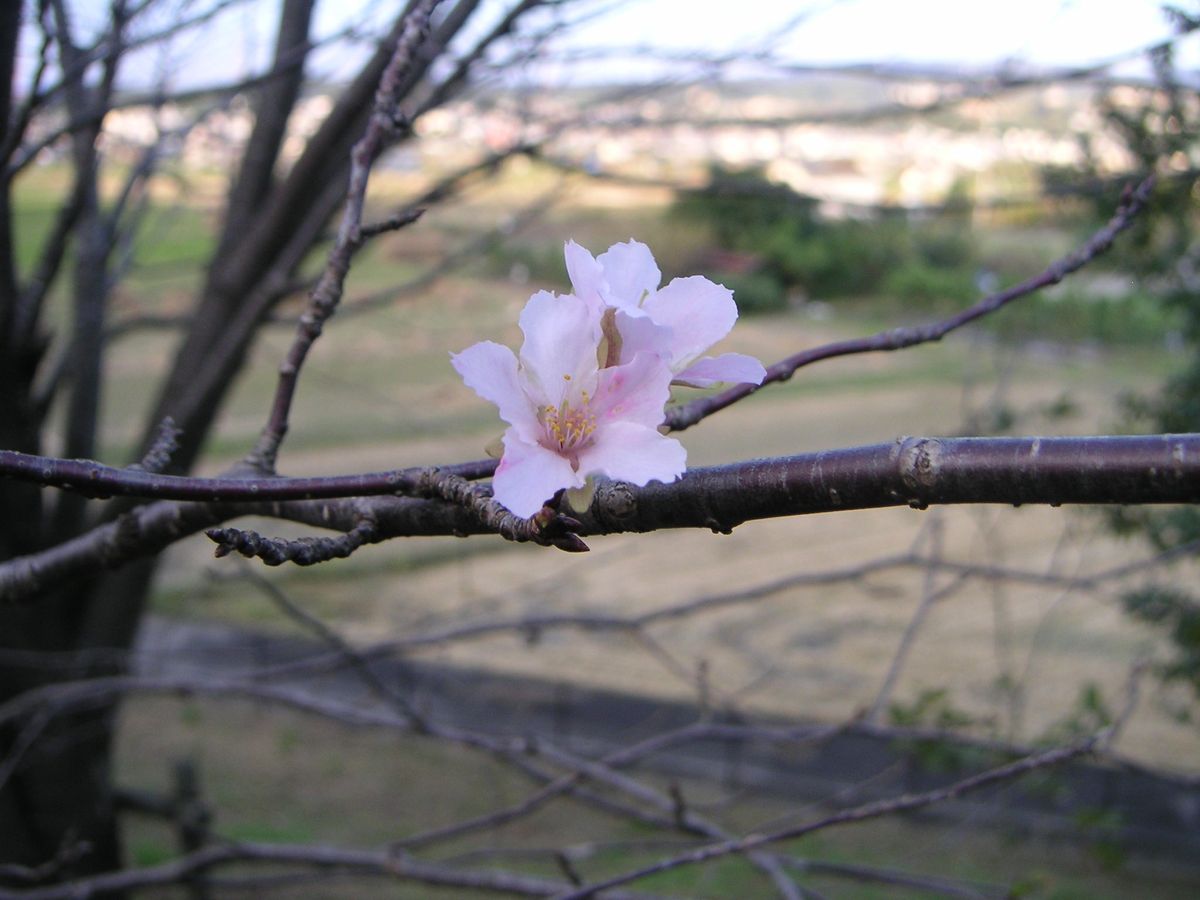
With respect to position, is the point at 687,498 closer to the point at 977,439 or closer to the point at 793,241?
the point at 977,439

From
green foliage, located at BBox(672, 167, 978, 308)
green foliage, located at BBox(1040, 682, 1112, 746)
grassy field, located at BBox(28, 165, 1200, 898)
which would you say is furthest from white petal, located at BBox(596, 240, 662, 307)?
green foliage, located at BBox(672, 167, 978, 308)

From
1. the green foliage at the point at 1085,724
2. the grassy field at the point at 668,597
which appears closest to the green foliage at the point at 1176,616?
the grassy field at the point at 668,597

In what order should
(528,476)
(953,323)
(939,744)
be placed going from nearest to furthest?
1. (528,476)
2. (953,323)
3. (939,744)

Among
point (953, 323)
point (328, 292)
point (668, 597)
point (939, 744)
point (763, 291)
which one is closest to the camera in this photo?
point (328, 292)

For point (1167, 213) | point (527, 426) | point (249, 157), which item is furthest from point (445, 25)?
point (1167, 213)

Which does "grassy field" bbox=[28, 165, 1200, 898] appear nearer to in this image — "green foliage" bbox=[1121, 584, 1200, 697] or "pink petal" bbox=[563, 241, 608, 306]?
"green foliage" bbox=[1121, 584, 1200, 697]

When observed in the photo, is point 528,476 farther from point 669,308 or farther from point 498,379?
point 669,308

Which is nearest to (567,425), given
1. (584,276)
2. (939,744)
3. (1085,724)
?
(584,276)

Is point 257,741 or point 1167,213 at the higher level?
point 1167,213
